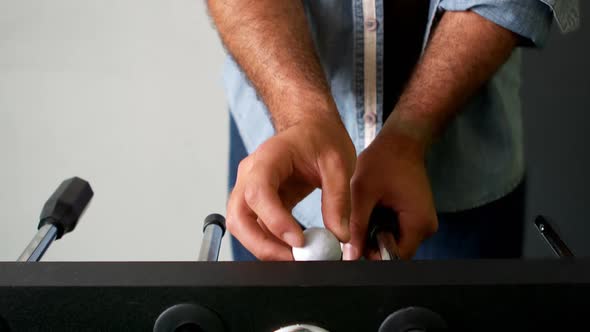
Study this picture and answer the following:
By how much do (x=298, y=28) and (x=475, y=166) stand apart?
0.27 metres

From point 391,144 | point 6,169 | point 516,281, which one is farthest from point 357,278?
point 6,169

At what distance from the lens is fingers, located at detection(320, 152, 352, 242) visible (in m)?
0.47

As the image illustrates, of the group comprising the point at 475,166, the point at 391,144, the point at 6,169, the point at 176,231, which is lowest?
the point at 176,231

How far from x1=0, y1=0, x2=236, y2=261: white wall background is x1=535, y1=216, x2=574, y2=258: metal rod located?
A: 0.85m

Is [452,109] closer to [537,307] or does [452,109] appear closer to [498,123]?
[498,123]

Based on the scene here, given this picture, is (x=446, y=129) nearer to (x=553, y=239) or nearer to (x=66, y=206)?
(x=553, y=239)

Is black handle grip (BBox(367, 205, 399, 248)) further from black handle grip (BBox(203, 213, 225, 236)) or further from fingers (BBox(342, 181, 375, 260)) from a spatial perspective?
black handle grip (BBox(203, 213, 225, 236))

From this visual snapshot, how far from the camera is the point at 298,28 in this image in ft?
2.04

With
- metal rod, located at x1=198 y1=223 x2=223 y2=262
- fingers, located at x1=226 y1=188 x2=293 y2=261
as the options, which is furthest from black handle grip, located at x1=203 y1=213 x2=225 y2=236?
fingers, located at x1=226 y1=188 x2=293 y2=261

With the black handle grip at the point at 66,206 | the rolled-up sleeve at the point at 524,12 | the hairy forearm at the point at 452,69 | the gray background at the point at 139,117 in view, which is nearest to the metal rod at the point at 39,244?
the black handle grip at the point at 66,206

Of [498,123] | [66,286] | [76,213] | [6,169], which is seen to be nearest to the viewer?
[66,286]

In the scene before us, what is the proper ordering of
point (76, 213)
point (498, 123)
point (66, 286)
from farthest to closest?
point (498, 123) → point (76, 213) → point (66, 286)

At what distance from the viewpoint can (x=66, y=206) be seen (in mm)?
533

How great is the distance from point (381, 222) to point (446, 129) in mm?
A: 197
